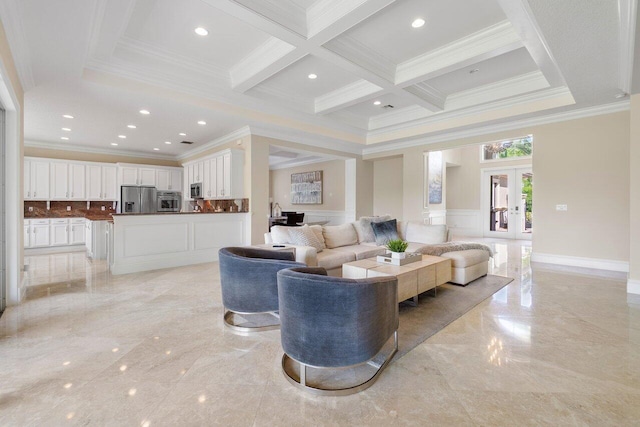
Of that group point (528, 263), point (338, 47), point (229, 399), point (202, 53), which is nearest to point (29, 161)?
point (202, 53)

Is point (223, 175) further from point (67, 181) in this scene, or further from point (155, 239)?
point (67, 181)

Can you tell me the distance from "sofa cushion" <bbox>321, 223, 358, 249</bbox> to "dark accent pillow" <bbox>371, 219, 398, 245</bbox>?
37 cm

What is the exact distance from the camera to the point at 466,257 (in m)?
4.21

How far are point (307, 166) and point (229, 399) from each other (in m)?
9.62

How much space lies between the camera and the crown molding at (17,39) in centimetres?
247

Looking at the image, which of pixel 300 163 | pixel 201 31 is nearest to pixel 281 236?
pixel 201 31

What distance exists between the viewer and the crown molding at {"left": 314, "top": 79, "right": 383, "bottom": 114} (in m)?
5.15

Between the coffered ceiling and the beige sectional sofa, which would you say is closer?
the coffered ceiling

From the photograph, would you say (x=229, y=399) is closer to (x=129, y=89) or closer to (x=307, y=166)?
(x=129, y=89)

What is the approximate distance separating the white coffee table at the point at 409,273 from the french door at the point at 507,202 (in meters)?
7.12

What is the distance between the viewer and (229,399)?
1.80m

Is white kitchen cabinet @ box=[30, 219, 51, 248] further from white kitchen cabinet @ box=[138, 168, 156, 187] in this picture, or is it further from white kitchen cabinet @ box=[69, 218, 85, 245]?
white kitchen cabinet @ box=[138, 168, 156, 187]

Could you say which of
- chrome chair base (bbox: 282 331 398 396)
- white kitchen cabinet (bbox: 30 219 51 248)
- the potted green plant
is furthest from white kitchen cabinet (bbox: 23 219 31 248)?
the potted green plant

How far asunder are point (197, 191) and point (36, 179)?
3688 millimetres
